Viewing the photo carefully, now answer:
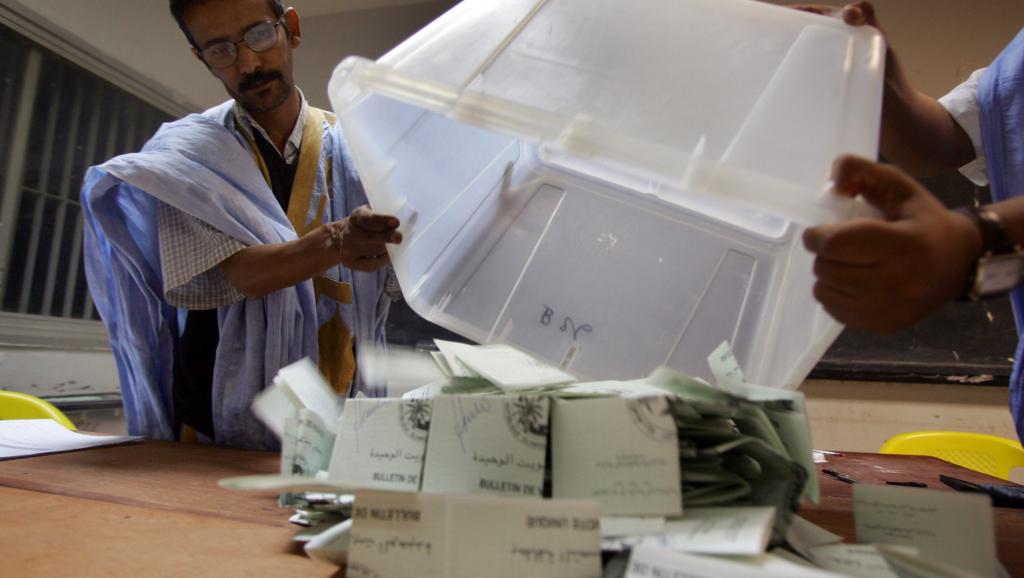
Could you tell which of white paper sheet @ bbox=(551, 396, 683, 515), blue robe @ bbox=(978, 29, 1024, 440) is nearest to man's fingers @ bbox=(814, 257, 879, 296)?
white paper sheet @ bbox=(551, 396, 683, 515)

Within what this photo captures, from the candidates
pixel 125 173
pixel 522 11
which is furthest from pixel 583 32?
pixel 125 173

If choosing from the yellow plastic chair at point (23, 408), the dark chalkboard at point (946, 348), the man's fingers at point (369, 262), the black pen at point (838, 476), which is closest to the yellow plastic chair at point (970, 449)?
the dark chalkboard at point (946, 348)

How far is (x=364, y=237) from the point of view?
1.79ft

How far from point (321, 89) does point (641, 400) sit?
214cm

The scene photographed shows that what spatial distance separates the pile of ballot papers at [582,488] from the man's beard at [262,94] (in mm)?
621

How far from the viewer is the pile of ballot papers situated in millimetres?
277

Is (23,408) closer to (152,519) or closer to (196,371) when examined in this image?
(196,371)

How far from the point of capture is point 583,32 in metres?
0.46

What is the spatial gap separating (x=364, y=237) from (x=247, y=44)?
1.45ft

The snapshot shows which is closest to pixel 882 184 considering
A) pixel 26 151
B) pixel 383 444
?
pixel 383 444

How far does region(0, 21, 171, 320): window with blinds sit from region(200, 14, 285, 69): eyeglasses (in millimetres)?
1256

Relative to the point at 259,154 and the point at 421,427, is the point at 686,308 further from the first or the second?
the point at 259,154

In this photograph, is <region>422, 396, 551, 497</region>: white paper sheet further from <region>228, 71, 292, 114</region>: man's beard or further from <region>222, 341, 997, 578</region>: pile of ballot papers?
<region>228, 71, 292, 114</region>: man's beard

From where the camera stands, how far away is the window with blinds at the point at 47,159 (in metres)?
1.61
